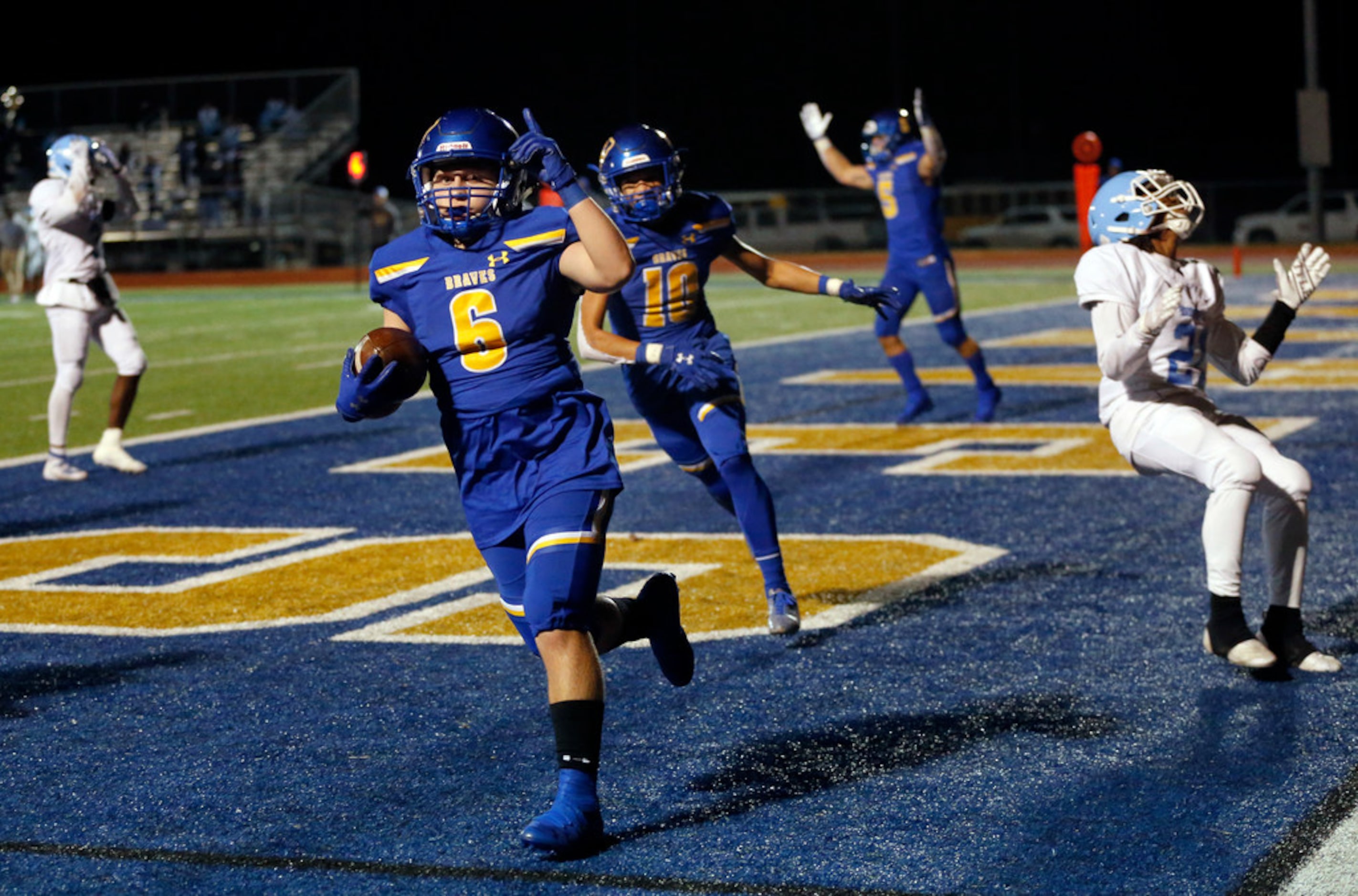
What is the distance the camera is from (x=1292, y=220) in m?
39.2

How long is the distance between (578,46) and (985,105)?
1078 cm

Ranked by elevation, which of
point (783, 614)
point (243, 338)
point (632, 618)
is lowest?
point (243, 338)

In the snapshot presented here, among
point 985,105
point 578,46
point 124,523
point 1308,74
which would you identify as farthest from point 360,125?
point 124,523

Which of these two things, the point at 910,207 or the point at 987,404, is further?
the point at 910,207

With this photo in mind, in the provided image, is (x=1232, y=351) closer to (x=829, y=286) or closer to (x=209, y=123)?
(x=829, y=286)

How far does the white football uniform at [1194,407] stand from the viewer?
5703 mm

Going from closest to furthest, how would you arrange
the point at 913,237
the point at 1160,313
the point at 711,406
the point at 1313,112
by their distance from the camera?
1. the point at 1160,313
2. the point at 711,406
3. the point at 913,237
4. the point at 1313,112

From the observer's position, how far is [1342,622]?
21.2ft

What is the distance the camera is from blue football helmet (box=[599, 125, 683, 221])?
6.82 m

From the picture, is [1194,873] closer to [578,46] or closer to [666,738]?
[666,738]

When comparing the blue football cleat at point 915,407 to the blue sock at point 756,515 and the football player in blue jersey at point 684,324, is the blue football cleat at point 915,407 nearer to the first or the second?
the football player in blue jersey at point 684,324

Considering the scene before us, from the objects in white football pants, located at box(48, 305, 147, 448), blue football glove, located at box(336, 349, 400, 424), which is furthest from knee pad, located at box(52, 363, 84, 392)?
blue football glove, located at box(336, 349, 400, 424)

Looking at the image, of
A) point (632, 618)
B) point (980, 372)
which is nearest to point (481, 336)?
point (632, 618)

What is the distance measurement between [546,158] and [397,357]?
59 centimetres
